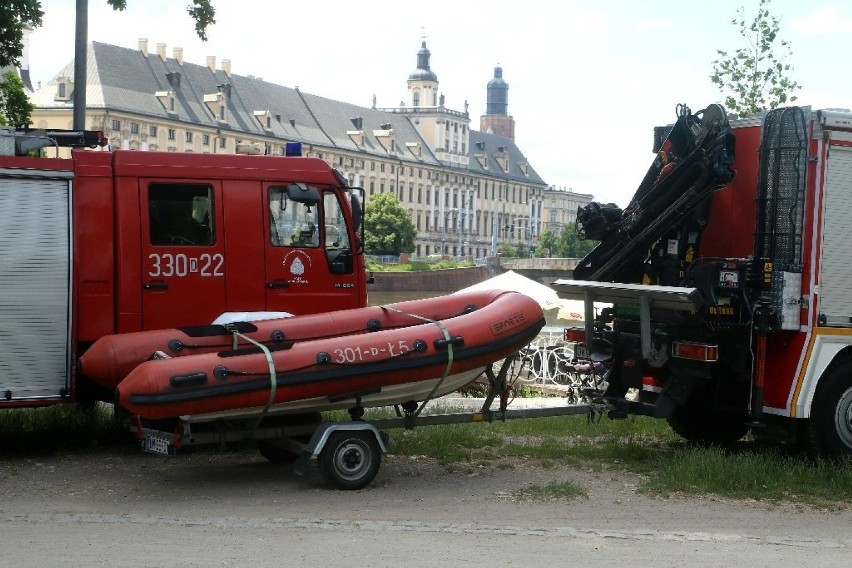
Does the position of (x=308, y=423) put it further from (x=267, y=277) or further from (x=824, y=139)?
(x=824, y=139)

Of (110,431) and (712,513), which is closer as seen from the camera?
(712,513)

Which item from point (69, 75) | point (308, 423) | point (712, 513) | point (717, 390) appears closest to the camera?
point (712, 513)

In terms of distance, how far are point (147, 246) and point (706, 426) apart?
20.6ft

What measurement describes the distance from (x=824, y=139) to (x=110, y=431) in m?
8.07

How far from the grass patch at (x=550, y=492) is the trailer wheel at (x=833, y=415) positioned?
2448 mm

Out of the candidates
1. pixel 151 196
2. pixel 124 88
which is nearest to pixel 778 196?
pixel 151 196

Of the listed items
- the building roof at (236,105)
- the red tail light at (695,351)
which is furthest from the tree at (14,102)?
the building roof at (236,105)

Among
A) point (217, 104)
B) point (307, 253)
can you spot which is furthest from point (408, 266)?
point (307, 253)

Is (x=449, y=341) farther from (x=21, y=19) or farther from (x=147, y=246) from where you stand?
(x=21, y=19)

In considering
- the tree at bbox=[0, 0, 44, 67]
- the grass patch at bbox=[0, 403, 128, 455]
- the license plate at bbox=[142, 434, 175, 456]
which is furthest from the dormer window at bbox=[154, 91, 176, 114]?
the license plate at bbox=[142, 434, 175, 456]

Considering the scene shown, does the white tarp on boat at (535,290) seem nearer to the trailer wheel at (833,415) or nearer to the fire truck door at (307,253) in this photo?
the fire truck door at (307,253)

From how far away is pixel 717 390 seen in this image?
12109 mm

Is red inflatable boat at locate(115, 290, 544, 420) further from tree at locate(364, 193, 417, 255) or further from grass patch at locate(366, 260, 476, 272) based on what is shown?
tree at locate(364, 193, 417, 255)

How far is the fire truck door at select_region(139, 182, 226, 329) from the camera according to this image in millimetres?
12102
